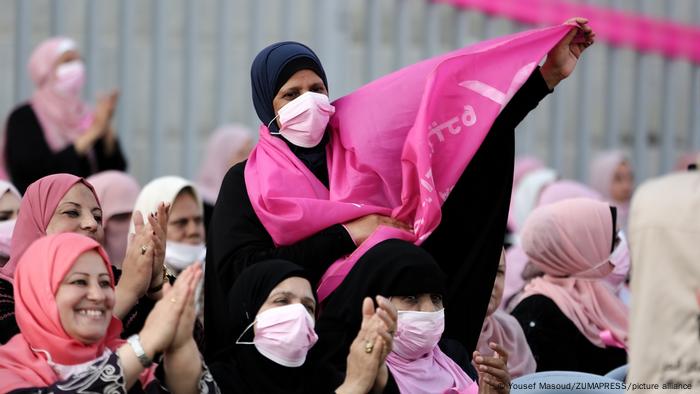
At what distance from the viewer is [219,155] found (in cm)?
867

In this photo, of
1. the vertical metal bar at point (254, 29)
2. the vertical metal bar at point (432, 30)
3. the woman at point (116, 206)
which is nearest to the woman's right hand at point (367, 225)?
the woman at point (116, 206)

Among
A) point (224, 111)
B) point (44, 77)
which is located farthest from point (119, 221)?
point (224, 111)

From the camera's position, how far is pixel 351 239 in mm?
4762

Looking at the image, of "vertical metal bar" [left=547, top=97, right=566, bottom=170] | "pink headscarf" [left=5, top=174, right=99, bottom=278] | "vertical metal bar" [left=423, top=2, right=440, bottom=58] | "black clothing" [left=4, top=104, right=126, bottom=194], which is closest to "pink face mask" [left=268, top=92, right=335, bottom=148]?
"pink headscarf" [left=5, top=174, right=99, bottom=278]

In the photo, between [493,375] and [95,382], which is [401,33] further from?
[95,382]

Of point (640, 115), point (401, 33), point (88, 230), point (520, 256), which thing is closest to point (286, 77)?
point (88, 230)

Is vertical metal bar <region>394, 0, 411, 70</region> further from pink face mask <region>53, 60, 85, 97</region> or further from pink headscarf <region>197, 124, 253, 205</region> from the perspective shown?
pink face mask <region>53, 60, 85, 97</region>

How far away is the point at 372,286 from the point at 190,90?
4801 millimetres

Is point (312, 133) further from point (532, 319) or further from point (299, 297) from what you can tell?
point (532, 319)

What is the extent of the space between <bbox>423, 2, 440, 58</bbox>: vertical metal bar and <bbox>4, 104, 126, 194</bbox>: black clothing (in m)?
2.41

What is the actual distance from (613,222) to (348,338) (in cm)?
197

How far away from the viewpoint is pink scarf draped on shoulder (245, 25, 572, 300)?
478 centimetres

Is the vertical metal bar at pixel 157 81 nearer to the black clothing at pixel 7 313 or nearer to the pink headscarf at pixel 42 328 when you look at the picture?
the black clothing at pixel 7 313

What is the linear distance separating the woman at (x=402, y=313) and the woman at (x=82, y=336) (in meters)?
0.56
